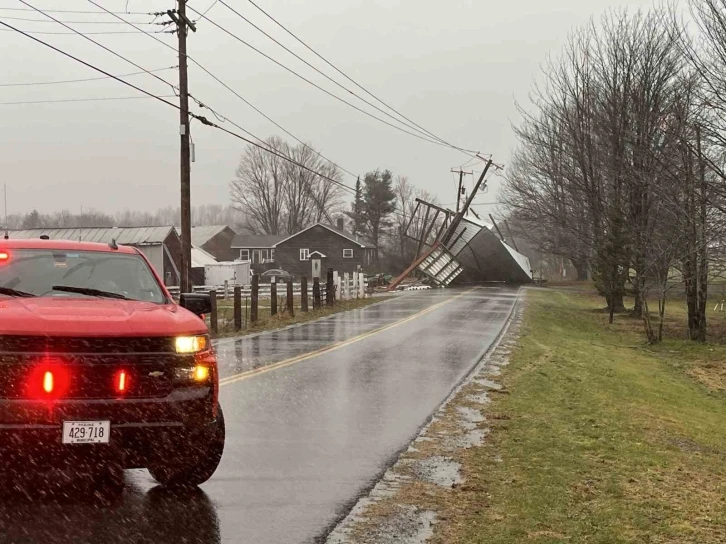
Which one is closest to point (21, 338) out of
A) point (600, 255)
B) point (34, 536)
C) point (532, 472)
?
point (34, 536)

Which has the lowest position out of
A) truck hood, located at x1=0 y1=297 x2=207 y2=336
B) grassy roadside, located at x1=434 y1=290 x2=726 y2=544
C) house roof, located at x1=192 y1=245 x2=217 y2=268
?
grassy roadside, located at x1=434 y1=290 x2=726 y2=544

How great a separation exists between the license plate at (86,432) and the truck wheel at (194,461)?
0.59 m

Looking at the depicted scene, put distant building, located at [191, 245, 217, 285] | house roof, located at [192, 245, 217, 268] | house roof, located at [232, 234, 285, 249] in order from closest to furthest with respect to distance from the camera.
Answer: distant building, located at [191, 245, 217, 285] < house roof, located at [192, 245, 217, 268] < house roof, located at [232, 234, 285, 249]

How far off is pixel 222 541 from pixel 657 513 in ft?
10.4

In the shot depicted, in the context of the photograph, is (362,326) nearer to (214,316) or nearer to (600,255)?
(214,316)

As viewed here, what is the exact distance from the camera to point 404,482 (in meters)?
6.14

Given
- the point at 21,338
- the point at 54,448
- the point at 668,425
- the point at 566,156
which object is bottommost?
the point at 668,425

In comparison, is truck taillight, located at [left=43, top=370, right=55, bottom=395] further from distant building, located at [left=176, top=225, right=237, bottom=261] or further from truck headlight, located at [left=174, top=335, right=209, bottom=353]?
distant building, located at [left=176, top=225, right=237, bottom=261]

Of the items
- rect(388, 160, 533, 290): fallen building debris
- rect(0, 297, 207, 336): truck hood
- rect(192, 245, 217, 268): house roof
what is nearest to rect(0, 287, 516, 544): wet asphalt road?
rect(0, 297, 207, 336): truck hood

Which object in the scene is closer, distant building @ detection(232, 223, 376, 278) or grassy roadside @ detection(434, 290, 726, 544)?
grassy roadside @ detection(434, 290, 726, 544)

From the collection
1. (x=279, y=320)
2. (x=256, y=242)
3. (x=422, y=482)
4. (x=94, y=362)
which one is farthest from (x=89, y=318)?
(x=256, y=242)

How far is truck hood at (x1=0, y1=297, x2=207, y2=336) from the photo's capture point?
4836mm

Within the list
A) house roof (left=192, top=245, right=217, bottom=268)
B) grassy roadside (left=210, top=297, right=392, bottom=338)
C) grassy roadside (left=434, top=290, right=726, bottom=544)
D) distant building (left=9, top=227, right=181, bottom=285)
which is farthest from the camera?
house roof (left=192, top=245, right=217, bottom=268)

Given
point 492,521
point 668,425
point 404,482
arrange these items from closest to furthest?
point 492,521 → point 404,482 → point 668,425
